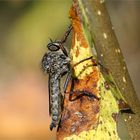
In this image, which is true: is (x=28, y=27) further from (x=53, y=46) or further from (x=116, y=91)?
(x=116, y=91)

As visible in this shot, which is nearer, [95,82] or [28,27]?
[95,82]

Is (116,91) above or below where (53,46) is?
below

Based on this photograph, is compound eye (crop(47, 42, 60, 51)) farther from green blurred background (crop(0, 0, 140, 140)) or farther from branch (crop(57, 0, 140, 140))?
green blurred background (crop(0, 0, 140, 140))

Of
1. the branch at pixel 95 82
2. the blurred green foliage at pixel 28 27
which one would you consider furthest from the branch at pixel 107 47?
the blurred green foliage at pixel 28 27

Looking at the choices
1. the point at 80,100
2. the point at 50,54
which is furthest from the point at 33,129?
the point at 80,100

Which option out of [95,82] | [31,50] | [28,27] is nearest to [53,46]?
[95,82]

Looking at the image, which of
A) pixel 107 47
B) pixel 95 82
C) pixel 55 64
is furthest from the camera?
pixel 55 64

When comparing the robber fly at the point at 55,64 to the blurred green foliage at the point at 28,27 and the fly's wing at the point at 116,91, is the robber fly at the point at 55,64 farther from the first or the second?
the blurred green foliage at the point at 28,27

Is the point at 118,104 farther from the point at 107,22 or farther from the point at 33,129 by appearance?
the point at 33,129
